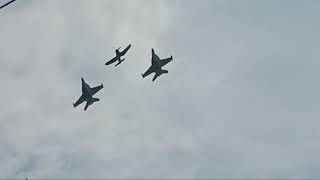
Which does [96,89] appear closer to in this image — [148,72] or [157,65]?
[148,72]

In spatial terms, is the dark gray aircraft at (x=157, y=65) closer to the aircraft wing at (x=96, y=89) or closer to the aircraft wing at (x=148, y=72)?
the aircraft wing at (x=148, y=72)

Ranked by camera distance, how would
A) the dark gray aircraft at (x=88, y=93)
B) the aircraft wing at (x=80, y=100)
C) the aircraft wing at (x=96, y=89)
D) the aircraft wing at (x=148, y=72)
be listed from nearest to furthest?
the aircraft wing at (x=96, y=89), the dark gray aircraft at (x=88, y=93), the aircraft wing at (x=148, y=72), the aircraft wing at (x=80, y=100)

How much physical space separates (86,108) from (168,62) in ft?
102

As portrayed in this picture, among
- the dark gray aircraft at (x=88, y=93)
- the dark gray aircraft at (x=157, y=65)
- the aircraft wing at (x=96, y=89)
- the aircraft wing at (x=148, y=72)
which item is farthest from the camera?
the aircraft wing at (x=148, y=72)

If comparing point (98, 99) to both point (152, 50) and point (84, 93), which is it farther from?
point (152, 50)

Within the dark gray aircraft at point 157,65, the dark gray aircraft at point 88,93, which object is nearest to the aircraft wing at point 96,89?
the dark gray aircraft at point 88,93

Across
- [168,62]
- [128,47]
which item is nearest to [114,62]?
[128,47]

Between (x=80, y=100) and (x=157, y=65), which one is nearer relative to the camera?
(x=157, y=65)

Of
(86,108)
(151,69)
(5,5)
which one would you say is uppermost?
(151,69)

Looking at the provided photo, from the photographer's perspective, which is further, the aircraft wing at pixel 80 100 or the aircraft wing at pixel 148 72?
the aircraft wing at pixel 80 100

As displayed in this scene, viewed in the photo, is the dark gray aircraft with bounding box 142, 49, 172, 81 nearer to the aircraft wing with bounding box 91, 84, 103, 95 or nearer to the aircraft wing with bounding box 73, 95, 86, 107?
the aircraft wing with bounding box 91, 84, 103, 95

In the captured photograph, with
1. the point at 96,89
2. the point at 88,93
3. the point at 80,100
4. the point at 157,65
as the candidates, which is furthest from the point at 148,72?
the point at 80,100

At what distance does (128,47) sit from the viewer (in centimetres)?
18438

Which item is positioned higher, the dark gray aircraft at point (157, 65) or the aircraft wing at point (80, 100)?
the dark gray aircraft at point (157, 65)
